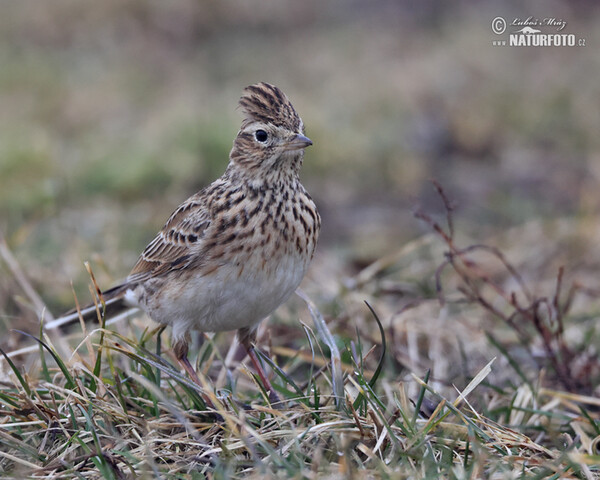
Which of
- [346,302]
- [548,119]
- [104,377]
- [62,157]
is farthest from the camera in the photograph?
A: [548,119]

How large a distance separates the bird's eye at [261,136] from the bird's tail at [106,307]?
130cm

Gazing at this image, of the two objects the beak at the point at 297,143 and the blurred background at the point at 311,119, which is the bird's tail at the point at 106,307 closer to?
the blurred background at the point at 311,119

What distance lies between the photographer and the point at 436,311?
7.01m

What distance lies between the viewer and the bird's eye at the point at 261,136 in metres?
4.80

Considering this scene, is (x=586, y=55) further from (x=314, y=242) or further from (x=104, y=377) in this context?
(x=104, y=377)

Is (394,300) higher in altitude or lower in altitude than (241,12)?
lower

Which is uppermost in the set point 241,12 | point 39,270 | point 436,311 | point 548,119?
point 241,12

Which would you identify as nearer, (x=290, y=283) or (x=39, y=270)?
(x=290, y=283)

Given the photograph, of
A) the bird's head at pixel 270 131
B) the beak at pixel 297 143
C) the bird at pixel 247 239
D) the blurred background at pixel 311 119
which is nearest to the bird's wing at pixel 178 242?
the bird at pixel 247 239

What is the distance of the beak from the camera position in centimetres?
462

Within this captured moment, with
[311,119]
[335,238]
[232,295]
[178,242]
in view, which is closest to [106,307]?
[178,242]

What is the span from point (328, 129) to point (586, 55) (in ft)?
16.6

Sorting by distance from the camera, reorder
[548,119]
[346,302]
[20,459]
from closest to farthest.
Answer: [20,459]
[346,302]
[548,119]

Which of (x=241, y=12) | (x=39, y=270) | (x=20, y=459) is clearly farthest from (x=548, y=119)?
(x=20, y=459)
